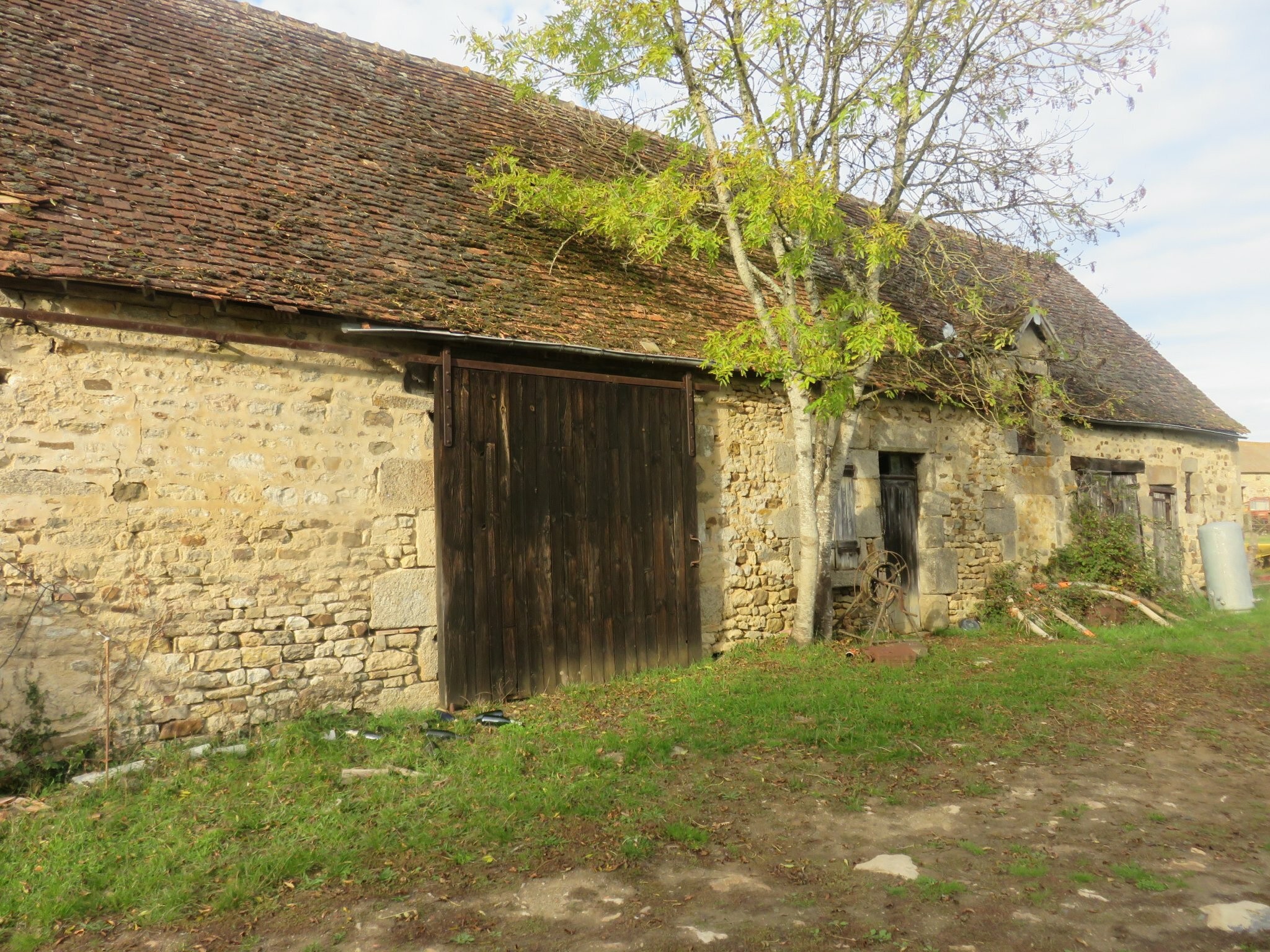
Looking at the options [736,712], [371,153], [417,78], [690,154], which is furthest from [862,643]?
[417,78]

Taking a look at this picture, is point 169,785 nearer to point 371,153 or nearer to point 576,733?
point 576,733

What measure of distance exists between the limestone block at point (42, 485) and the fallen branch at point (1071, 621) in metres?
9.82

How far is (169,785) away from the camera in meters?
4.81

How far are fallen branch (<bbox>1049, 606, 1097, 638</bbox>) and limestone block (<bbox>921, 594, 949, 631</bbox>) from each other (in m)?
1.37

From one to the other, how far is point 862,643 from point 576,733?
3.92m

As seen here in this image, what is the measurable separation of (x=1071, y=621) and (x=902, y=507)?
2.40 meters

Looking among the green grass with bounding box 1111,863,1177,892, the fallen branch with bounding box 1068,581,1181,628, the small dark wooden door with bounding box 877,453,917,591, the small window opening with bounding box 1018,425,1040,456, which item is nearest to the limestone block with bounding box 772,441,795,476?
the small dark wooden door with bounding box 877,453,917,591

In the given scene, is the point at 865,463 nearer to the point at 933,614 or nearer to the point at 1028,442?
the point at 933,614

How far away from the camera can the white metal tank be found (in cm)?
1173

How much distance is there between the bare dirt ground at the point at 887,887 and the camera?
10.6 feet

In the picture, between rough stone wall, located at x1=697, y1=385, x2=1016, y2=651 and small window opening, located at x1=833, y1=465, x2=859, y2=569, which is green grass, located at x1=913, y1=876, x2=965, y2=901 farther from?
small window opening, located at x1=833, y1=465, x2=859, y2=569

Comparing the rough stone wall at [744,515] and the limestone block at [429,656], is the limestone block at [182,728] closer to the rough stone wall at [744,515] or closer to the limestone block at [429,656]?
the limestone block at [429,656]

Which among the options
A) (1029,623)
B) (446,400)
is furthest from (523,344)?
(1029,623)

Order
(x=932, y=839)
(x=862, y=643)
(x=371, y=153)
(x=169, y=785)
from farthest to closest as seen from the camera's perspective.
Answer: (x=862, y=643) → (x=371, y=153) → (x=169, y=785) → (x=932, y=839)
